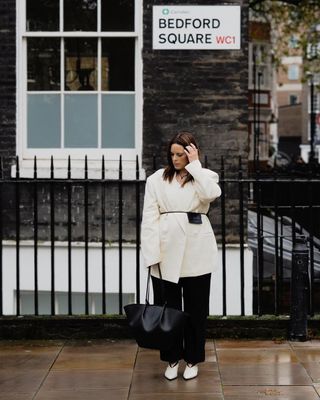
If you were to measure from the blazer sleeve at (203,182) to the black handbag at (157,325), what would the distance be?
0.81m

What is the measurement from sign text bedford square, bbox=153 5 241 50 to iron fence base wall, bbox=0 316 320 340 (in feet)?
10.9

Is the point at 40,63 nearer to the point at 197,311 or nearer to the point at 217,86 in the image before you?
the point at 217,86

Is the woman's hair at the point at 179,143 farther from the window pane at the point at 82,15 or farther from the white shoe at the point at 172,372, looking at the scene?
the window pane at the point at 82,15

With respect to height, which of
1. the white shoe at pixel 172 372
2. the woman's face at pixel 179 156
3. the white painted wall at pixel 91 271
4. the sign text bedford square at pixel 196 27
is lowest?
the white shoe at pixel 172 372

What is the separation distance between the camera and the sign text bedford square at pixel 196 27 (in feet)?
30.4

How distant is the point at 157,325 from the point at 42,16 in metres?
4.95

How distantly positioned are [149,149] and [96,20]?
1576mm

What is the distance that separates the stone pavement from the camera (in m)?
5.87

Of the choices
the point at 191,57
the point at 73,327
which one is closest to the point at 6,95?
the point at 191,57

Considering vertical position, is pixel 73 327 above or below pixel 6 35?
below

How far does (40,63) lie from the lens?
961 cm

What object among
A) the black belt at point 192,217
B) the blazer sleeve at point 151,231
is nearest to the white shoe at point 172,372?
the blazer sleeve at point 151,231

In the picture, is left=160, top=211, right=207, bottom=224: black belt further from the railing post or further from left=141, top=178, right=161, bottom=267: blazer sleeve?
the railing post

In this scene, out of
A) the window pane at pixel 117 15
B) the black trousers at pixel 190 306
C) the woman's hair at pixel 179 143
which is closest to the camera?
the woman's hair at pixel 179 143
